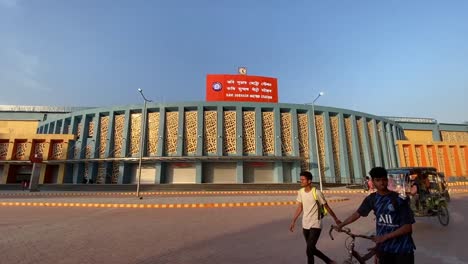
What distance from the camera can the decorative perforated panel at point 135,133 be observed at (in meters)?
33.9

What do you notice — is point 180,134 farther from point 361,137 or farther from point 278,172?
point 361,137

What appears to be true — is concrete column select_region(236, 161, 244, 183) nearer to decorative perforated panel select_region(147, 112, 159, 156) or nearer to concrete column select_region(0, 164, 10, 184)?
decorative perforated panel select_region(147, 112, 159, 156)

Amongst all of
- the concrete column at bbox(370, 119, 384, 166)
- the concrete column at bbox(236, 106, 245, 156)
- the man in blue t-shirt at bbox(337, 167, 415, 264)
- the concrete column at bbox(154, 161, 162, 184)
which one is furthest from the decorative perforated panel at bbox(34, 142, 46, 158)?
the concrete column at bbox(370, 119, 384, 166)

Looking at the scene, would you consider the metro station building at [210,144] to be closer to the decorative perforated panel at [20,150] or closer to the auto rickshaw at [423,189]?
the decorative perforated panel at [20,150]

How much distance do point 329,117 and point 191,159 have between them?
1942cm

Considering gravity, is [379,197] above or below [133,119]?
below

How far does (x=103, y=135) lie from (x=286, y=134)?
24.4 m

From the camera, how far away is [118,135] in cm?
3541

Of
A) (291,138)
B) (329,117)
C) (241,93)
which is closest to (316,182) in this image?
(291,138)

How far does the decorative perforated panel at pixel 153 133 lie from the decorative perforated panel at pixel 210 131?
6.13 metres

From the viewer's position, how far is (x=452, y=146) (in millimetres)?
44594

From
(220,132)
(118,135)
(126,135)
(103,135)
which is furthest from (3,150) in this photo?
(220,132)

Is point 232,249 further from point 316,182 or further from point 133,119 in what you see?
point 133,119

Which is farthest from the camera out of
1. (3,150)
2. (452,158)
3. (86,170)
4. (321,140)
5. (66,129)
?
(452,158)
